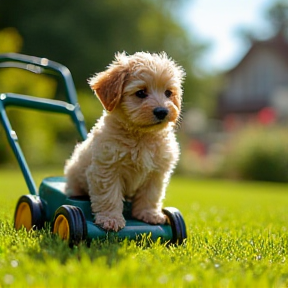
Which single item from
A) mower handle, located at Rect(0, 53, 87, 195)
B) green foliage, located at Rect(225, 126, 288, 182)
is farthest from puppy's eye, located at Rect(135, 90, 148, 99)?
green foliage, located at Rect(225, 126, 288, 182)

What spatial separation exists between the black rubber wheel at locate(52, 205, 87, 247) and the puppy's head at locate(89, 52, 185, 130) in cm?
74

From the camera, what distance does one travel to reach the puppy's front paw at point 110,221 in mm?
3863

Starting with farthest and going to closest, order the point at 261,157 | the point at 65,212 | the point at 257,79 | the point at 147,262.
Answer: the point at 257,79, the point at 261,157, the point at 65,212, the point at 147,262

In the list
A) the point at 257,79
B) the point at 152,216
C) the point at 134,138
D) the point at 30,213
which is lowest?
the point at 257,79

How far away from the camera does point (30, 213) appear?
441cm

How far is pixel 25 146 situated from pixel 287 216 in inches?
500

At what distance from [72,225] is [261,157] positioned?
14434mm

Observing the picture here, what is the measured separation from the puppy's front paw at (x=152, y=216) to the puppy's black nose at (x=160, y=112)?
2.34ft

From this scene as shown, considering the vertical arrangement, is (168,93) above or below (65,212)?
above

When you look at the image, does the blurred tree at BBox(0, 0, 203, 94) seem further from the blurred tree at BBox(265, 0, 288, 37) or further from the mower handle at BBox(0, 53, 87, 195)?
the blurred tree at BBox(265, 0, 288, 37)

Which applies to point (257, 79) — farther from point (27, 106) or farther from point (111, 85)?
point (111, 85)

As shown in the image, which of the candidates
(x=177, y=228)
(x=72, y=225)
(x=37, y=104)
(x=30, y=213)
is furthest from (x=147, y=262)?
(x=37, y=104)

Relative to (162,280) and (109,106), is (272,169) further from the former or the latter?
(162,280)

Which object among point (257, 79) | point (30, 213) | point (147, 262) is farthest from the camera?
point (257, 79)
